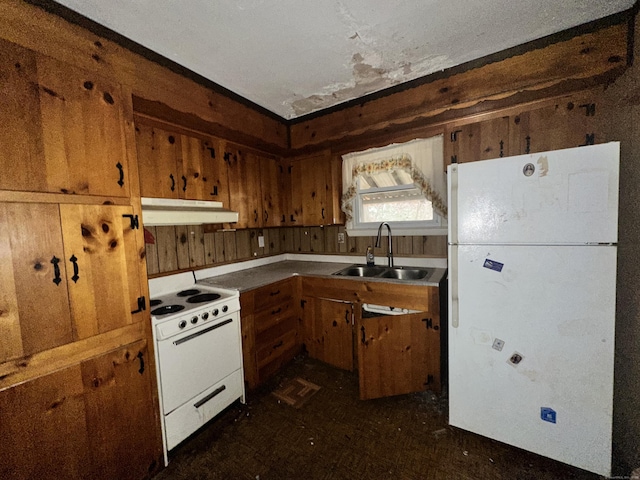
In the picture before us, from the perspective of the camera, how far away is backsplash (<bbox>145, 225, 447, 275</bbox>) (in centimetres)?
206

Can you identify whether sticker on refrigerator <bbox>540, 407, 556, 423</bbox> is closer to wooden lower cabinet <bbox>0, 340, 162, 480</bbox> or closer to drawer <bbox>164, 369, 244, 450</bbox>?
drawer <bbox>164, 369, 244, 450</bbox>

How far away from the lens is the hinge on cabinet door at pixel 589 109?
1.55m

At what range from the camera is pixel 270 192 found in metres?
2.70

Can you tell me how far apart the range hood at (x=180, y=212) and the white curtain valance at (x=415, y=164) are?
4.32 feet

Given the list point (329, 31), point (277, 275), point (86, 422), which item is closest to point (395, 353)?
point (277, 275)

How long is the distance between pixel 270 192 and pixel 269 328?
1.38m

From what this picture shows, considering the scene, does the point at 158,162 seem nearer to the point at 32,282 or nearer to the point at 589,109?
the point at 32,282

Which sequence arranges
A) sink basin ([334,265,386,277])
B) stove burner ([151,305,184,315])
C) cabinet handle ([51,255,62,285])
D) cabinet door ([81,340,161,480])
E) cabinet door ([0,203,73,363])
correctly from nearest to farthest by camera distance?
cabinet door ([0,203,73,363])
cabinet handle ([51,255,62,285])
cabinet door ([81,340,161,480])
stove burner ([151,305,184,315])
sink basin ([334,265,386,277])

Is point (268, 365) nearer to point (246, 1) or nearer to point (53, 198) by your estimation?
point (53, 198)

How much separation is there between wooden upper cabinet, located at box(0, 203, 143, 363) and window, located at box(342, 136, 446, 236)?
1929 mm

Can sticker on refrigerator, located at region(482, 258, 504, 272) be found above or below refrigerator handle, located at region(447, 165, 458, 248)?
below

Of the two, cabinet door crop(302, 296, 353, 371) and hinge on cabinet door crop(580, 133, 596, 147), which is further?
cabinet door crop(302, 296, 353, 371)

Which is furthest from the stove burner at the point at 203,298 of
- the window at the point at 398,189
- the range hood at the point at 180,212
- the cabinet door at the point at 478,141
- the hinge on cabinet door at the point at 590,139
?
the hinge on cabinet door at the point at 590,139

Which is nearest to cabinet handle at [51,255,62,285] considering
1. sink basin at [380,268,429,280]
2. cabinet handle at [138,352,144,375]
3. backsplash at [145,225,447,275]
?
cabinet handle at [138,352,144,375]
